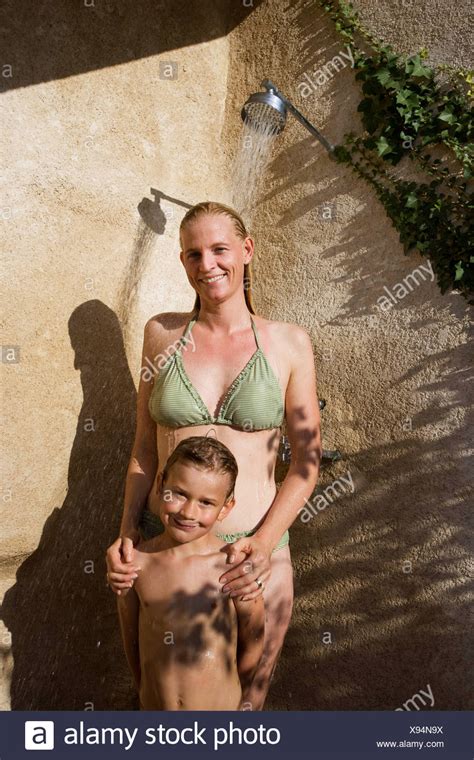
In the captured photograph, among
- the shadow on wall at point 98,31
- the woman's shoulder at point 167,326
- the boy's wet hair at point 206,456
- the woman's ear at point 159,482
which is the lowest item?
the woman's ear at point 159,482

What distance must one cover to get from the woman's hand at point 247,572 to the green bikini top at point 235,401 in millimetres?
528

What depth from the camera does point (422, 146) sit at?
4.16 m

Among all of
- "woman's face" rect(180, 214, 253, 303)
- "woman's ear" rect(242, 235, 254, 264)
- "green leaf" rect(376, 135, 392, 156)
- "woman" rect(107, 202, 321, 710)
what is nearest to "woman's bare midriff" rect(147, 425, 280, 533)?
"woman" rect(107, 202, 321, 710)

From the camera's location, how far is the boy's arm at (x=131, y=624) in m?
3.55

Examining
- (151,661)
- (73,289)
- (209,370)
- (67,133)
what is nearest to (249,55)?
(67,133)

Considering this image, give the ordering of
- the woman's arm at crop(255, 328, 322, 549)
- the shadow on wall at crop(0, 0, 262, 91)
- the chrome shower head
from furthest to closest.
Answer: the chrome shower head < the shadow on wall at crop(0, 0, 262, 91) < the woman's arm at crop(255, 328, 322, 549)

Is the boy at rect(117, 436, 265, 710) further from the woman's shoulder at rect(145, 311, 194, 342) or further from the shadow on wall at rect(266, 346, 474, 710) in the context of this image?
the shadow on wall at rect(266, 346, 474, 710)

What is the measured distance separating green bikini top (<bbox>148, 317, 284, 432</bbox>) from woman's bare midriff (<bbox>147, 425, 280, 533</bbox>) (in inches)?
1.5

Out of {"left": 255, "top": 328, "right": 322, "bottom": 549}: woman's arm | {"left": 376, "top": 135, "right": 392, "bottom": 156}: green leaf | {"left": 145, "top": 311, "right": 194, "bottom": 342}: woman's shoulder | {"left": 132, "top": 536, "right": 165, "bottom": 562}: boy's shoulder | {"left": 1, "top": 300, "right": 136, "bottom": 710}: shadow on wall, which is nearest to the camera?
{"left": 132, "top": 536, "right": 165, "bottom": 562}: boy's shoulder

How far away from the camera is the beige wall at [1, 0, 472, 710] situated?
4.16 metres

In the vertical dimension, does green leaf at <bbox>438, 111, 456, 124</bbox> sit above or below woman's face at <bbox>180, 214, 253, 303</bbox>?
above

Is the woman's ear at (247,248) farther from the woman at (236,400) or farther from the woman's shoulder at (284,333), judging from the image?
the woman's shoulder at (284,333)

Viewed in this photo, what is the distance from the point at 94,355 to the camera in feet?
14.7

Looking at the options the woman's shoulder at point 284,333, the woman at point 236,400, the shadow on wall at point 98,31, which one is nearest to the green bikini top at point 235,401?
the woman at point 236,400
